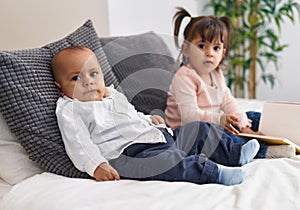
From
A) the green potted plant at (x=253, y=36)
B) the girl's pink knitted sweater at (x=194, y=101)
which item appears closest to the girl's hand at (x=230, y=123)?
the girl's pink knitted sweater at (x=194, y=101)

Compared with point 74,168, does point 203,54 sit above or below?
above

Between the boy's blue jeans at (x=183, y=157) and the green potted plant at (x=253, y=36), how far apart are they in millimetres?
1677

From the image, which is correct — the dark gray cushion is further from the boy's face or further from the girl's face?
the boy's face

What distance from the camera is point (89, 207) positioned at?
1.05 metres

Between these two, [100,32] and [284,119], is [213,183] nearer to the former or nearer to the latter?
[284,119]

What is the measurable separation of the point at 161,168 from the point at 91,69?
38 centimetres

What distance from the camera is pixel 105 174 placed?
1.21 meters

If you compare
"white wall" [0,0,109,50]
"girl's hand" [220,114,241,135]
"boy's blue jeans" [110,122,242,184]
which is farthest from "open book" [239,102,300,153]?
"white wall" [0,0,109,50]

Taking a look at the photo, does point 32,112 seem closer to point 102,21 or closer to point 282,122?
point 282,122

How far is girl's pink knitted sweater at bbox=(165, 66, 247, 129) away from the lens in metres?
1.62

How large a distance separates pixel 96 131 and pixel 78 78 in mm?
171

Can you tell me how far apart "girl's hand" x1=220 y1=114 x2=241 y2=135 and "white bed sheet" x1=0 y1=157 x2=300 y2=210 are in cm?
36

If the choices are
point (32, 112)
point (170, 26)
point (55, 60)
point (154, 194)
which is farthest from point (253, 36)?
point (154, 194)

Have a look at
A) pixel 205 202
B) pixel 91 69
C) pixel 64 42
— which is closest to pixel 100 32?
pixel 64 42
